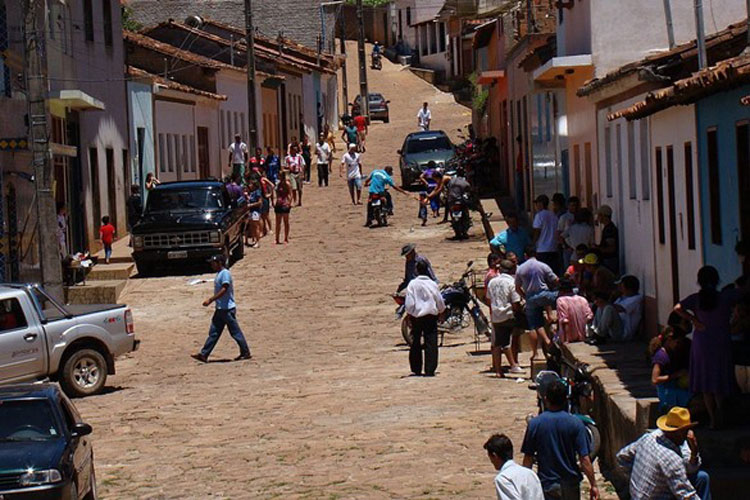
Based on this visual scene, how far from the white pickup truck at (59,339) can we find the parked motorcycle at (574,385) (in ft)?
20.9

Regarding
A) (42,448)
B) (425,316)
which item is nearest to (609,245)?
(425,316)

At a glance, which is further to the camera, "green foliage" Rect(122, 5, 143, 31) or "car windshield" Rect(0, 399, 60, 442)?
"green foliage" Rect(122, 5, 143, 31)

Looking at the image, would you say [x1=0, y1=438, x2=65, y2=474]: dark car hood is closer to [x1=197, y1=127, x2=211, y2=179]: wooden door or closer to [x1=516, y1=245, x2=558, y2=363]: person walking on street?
[x1=516, y1=245, x2=558, y2=363]: person walking on street

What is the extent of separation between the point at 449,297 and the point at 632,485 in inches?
516

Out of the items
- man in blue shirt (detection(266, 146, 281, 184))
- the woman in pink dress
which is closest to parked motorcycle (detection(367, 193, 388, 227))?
man in blue shirt (detection(266, 146, 281, 184))

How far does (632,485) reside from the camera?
1044 centimetres

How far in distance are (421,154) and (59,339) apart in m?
26.4

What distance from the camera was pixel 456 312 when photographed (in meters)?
23.9

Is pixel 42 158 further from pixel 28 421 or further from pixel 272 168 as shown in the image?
pixel 272 168

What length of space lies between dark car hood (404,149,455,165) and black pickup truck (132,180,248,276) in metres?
12.4

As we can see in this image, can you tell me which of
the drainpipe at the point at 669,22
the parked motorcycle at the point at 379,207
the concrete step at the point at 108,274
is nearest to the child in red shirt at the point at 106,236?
the concrete step at the point at 108,274

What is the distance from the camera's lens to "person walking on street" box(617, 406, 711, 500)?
1017 centimetres

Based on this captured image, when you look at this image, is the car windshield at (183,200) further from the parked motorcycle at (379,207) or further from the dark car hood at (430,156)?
the dark car hood at (430,156)

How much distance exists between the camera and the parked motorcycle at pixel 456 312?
2294 centimetres
